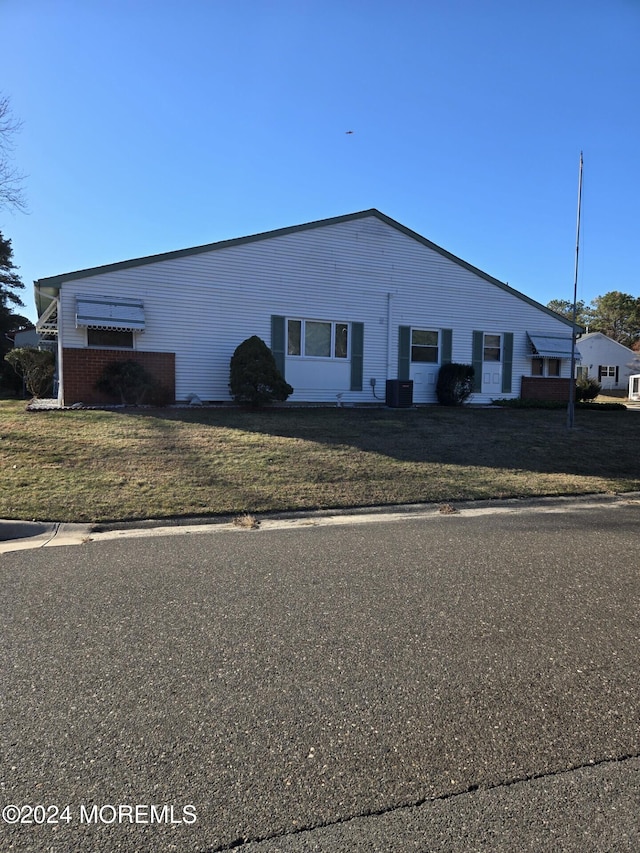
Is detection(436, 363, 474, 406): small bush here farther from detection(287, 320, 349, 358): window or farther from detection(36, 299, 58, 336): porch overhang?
detection(36, 299, 58, 336): porch overhang

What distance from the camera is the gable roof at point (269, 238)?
44.7 feet

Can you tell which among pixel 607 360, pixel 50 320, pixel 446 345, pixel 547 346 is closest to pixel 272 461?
pixel 446 345

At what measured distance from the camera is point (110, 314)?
45.1 feet

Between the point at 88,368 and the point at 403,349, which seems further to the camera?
the point at 403,349

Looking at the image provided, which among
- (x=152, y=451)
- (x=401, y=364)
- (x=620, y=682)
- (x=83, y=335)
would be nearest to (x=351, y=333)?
(x=401, y=364)

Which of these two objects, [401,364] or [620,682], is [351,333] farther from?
[620,682]

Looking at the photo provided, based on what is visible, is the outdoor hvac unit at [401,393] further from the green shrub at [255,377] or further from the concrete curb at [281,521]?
the concrete curb at [281,521]

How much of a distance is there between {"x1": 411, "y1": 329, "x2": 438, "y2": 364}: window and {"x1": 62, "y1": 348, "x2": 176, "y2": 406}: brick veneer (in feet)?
25.6

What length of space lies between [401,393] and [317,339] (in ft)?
9.91

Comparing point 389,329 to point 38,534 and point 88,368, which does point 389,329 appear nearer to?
point 88,368

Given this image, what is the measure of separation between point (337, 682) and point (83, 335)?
1321cm

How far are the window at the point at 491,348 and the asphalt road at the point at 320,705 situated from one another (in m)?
14.8

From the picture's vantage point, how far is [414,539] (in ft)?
18.2

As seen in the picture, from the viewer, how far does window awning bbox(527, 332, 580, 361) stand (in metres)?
18.8
